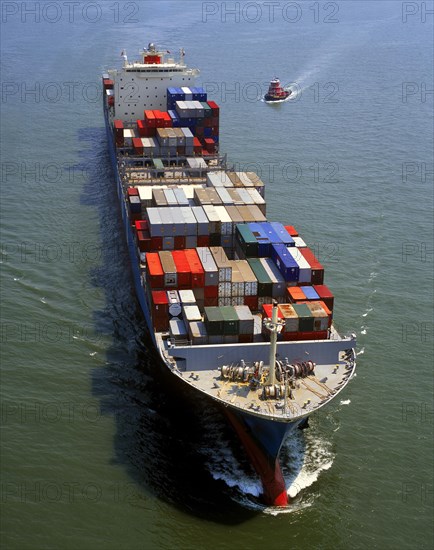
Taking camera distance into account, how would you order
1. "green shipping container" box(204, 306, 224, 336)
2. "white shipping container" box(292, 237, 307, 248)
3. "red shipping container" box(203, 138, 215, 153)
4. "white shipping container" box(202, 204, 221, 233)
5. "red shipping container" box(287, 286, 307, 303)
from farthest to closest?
1. "red shipping container" box(203, 138, 215, 153)
2. "white shipping container" box(202, 204, 221, 233)
3. "white shipping container" box(292, 237, 307, 248)
4. "red shipping container" box(287, 286, 307, 303)
5. "green shipping container" box(204, 306, 224, 336)

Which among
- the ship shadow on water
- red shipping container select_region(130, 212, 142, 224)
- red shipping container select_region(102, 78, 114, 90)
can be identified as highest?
red shipping container select_region(102, 78, 114, 90)

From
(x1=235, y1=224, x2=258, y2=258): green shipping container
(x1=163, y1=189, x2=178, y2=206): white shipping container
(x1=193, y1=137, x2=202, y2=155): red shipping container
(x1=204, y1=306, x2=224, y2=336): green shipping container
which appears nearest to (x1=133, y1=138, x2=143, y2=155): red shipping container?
(x1=193, y1=137, x2=202, y2=155): red shipping container

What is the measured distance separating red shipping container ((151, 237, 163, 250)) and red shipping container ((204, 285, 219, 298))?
6.03 m

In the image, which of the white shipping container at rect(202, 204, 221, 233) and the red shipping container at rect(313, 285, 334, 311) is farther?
the white shipping container at rect(202, 204, 221, 233)

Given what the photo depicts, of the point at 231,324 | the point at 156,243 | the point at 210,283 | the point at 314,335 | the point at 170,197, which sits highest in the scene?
the point at 170,197

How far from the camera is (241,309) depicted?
34969mm

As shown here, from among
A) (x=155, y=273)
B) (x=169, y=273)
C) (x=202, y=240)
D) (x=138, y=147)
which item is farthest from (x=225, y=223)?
(x=138, y=147)

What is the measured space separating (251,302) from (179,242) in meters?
6.95

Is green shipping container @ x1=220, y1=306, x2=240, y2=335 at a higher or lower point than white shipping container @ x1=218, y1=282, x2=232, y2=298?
lower

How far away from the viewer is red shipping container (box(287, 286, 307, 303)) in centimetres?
3556

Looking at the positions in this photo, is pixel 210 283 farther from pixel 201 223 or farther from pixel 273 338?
pixel 273 338

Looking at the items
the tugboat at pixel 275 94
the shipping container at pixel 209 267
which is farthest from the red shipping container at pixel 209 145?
the tugboat at pixel 275 94

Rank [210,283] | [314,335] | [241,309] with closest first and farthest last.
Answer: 1. [314,335]
2. [241,309]
3. [210,283]

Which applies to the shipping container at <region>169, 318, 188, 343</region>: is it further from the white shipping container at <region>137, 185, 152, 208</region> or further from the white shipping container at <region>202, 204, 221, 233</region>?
the white shipping container at <region>137, 185, 152, 208</region>
